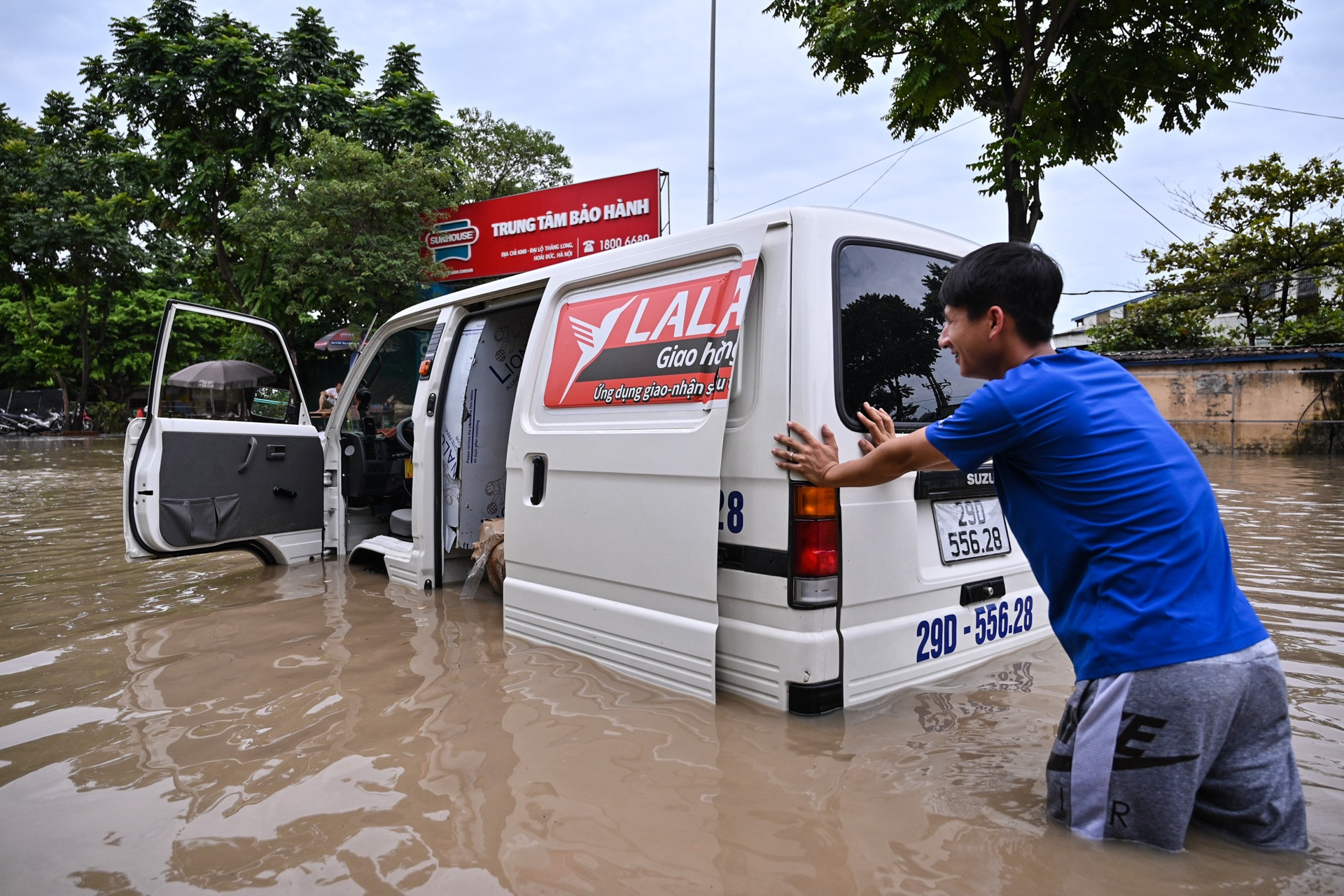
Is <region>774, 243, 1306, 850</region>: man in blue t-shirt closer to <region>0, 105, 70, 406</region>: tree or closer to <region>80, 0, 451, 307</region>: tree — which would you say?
<region>80, 0, 451, 307</region>: tree

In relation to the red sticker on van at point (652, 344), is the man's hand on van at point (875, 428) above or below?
below

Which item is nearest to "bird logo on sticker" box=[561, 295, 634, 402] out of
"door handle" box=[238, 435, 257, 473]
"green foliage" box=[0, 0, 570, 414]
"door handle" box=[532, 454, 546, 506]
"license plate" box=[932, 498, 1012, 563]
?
"door handle" box=[532, 454, 546, 506]

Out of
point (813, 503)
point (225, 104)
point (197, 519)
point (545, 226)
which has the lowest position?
point (197, 519)

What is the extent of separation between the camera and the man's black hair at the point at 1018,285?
2049mm

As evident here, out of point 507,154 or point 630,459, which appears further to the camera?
point 507,154

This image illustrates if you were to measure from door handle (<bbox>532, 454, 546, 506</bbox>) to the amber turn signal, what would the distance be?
4.52ft

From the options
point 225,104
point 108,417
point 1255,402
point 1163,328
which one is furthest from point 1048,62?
point 108,417

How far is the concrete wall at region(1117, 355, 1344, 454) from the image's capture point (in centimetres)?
1582

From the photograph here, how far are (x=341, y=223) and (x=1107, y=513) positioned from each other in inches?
645

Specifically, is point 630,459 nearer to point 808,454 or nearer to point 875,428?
point 808,454

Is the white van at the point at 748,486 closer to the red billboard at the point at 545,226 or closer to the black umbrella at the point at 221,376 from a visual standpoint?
the black umbrella at the point at 221,376

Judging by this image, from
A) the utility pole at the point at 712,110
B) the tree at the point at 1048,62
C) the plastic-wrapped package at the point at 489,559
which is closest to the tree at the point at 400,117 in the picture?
the utility pole at the point at 712,110

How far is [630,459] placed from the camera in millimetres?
3102

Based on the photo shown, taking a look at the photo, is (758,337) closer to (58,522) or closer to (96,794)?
(96,794)
